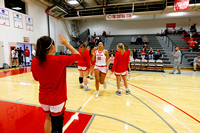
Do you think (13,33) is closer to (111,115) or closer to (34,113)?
(34,113)

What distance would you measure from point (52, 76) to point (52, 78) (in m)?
0.03

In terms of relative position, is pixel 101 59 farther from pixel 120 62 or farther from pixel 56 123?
pixel 56 123

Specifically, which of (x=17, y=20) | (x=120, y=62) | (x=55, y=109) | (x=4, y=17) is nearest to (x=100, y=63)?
(x=120, y=62)

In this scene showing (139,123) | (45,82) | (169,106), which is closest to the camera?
(45,82)

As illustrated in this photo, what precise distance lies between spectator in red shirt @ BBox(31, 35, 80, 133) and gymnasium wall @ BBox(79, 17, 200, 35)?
760 inches

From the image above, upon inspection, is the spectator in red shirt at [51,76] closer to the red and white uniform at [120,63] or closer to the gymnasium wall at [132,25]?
the red and white uniform at [120,63]

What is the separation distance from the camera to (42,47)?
1.23 m

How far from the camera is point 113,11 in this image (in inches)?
565

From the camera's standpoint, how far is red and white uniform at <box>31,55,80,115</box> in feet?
4.13

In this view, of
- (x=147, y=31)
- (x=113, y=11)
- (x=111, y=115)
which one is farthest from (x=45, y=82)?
(x=147, y=31)

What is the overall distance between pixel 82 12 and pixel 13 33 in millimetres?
8552

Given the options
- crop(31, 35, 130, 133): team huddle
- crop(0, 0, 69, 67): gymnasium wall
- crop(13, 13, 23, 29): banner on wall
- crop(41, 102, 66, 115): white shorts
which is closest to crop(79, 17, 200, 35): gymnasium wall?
crop(0, 0, 69, 67): gymnasium wall

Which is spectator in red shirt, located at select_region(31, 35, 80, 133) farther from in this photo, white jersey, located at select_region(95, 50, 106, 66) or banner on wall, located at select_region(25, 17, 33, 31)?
banner on wall, located at select_region(25, 17, 33, 31)

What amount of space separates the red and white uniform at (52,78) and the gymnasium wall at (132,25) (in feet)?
63.3
